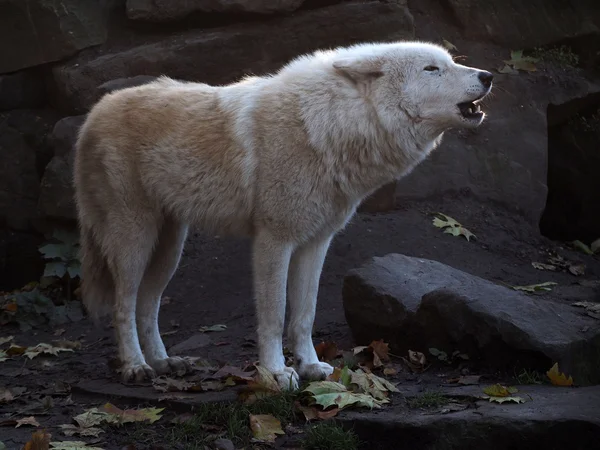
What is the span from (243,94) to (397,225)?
3.36 m

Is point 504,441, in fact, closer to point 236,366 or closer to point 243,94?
point 236,366

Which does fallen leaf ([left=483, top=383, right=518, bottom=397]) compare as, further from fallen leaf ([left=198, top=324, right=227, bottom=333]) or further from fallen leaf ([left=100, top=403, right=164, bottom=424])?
fallen leaf ([left=198, top=324, right=227, bottom=333])

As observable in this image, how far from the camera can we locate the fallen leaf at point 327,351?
5.59 meters

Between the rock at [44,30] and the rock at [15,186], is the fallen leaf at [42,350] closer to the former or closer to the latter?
the rock at [15,186]

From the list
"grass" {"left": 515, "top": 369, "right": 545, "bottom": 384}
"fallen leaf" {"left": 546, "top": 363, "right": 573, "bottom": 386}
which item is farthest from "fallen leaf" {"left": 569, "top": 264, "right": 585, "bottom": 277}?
"fallen leaf" {"left": 546, "top": 363, "right": 573, "bottom": 386}

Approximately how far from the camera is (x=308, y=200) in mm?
4934

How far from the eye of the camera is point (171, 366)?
217 inches

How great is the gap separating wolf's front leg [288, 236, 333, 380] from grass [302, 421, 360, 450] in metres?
0.86

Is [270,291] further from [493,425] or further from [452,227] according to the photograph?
[452,227]

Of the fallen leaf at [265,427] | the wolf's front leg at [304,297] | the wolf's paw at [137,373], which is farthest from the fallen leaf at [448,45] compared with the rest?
the fallen leaf at [265,427]

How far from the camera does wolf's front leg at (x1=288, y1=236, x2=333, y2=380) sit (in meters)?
5.15

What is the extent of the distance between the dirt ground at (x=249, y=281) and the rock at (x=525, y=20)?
2248 mm

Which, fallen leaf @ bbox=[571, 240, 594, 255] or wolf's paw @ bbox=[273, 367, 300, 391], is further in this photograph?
fallen leaf @ bbox=[571, 240, 594, 255]

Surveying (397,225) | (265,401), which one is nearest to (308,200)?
(265,401)
